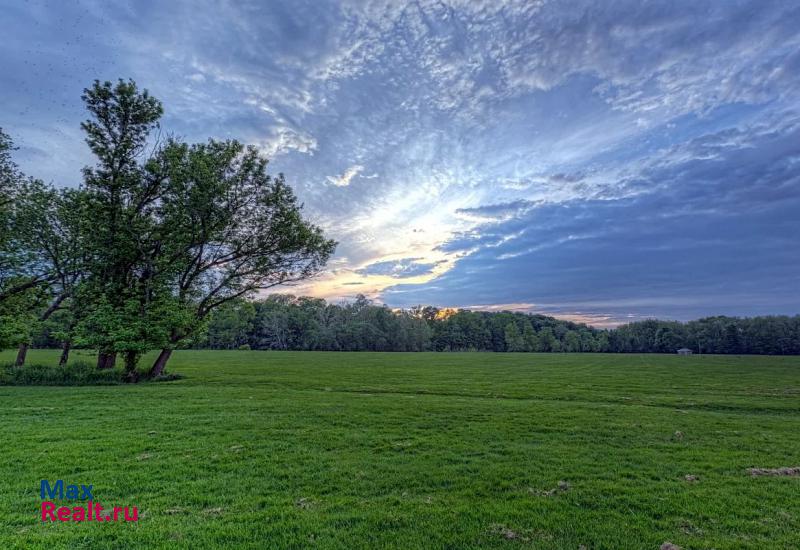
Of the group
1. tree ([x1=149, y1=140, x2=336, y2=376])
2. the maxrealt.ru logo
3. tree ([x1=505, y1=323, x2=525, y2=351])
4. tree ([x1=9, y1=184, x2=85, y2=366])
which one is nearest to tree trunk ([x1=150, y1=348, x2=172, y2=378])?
tree ([x1=149, y1=140, x2=336, y2=376])

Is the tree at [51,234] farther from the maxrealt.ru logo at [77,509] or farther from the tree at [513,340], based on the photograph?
the tree at [513,340]

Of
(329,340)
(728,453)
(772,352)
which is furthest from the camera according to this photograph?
(329,340)

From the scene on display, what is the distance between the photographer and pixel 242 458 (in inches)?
350

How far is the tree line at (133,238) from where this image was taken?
78.4 ft

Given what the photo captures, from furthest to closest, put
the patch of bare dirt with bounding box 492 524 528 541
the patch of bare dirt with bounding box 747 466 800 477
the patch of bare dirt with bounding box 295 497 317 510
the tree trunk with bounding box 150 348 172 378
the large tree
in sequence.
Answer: the tree trunk with bounding box 150 348 172 378, the large tree, the patch of bare dirt with bounding box 747 466 800 477, the patch of bare dirt with bounding box 295 497 317 510, the patch of bare dirt with bounding box 492 524 528 541

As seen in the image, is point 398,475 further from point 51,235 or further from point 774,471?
point 51,235

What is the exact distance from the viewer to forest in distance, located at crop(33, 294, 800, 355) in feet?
414

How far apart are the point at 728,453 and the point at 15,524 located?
1575cm

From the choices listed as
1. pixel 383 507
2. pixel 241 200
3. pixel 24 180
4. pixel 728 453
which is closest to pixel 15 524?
pixel 383 507

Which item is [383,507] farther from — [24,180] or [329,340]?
[329,340]

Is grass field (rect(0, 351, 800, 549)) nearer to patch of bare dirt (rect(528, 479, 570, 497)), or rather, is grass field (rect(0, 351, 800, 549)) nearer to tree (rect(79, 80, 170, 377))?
patch of bare dirt (rect(528, 479, 570, 497))

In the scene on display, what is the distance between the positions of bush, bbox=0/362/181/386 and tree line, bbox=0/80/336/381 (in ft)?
3.37

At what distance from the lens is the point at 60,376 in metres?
22.6

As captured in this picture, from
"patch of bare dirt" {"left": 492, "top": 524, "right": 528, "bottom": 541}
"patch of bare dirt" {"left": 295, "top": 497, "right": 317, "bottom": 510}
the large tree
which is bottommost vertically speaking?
"patch of bare dirt" {"left": 295, "top": 497, "right": 317, "bottom": 510}
